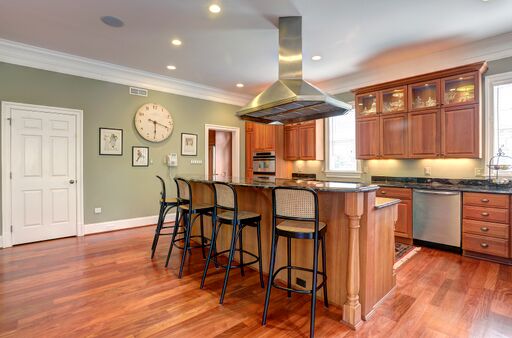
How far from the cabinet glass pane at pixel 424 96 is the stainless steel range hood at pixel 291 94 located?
6.00 ft

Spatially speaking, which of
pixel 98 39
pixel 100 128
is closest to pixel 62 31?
pixel 98 39

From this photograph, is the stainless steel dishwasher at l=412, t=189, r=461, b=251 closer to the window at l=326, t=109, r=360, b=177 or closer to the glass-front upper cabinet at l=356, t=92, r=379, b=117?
the window at l=326, t=109, r=360, b=177

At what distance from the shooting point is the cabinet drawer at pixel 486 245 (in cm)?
319

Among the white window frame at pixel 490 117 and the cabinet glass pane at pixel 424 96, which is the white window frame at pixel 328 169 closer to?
the cabinet glass pane at pixel 424 96

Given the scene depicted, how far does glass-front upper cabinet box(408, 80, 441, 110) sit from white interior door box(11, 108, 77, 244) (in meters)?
5.59

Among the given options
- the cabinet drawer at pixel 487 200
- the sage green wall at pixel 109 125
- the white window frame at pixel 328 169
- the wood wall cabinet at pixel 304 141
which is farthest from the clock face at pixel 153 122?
the cabinet drawer at pixel 487 200

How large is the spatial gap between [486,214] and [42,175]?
6.36 metres

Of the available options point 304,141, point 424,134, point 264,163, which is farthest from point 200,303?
point 304,141

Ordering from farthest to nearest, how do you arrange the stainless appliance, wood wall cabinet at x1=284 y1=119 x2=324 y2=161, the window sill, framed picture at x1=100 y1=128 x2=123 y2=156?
the stainless appliance, wood wall cabinet at x1=284 y1=119 x2=324 y2=161, the window sill, framed picture at x1=100 y1=128 x2=123 y2=156

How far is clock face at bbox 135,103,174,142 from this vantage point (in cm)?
502

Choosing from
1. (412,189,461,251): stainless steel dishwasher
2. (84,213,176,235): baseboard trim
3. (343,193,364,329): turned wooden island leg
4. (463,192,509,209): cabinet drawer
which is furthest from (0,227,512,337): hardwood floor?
(84,213,176,235): baseboard trim

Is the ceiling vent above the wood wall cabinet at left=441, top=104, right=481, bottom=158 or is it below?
above

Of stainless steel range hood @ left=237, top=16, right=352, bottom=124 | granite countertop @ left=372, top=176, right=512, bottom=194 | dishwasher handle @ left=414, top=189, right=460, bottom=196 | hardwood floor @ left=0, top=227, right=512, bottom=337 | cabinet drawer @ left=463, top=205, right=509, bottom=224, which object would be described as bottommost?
hardwood floor @ left=0, top=227, right=512, bottom=337

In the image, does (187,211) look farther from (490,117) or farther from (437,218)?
(490,117)
